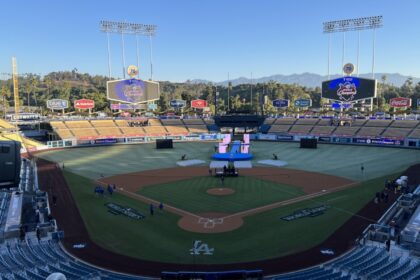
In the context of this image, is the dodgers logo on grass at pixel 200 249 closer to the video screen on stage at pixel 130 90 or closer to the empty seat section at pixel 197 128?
the empty seat section at pixel 197 128

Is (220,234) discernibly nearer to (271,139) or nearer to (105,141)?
(105,141)

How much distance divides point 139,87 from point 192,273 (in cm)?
8754

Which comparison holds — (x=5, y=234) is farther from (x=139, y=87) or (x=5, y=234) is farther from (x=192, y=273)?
(x=139, y=87)

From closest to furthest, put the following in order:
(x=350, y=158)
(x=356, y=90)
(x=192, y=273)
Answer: (x=192, y=273), (x=350, y=158), (x=356, y=90)

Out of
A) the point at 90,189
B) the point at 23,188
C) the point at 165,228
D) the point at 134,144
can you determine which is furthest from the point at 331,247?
the point at 134,144

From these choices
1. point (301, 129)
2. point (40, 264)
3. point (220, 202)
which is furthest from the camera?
point (301, 129)

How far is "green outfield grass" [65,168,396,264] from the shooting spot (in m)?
24.8

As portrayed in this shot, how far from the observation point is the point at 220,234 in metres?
28.5

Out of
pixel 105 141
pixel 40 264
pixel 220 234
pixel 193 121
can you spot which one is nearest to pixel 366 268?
pixel 220 234

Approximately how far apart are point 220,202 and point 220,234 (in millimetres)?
8823

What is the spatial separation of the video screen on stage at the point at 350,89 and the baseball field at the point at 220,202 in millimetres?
25622

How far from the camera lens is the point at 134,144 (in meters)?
90.8

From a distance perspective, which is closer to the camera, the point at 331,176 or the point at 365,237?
the point at 365,237

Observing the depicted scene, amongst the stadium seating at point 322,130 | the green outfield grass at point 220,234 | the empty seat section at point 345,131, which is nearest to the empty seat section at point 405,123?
the empty seat section at point 345,131
